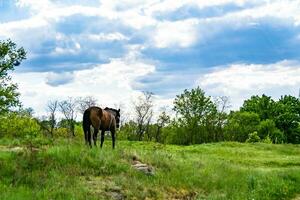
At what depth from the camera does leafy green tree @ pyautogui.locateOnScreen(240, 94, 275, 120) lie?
88.8m

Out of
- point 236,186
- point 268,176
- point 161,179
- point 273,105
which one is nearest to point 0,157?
point 161,179

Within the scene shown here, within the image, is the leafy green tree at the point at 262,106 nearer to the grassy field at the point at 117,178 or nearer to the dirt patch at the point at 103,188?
the grassy field at the point at 117,178

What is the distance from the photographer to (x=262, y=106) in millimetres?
90438

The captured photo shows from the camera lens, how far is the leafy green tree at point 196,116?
79.9 metres

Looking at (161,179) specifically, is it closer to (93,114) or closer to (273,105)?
(93,114)

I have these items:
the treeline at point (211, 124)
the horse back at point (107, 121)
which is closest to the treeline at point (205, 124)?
the treeline at point (211, 124)

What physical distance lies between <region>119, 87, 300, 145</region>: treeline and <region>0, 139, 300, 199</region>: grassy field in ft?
190

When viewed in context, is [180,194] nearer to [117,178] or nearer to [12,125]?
[117,178]

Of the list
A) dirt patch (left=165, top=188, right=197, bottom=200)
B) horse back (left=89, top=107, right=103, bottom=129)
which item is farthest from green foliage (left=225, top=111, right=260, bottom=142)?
dirt patch (left=165, top=188, right=197, bottom=200)

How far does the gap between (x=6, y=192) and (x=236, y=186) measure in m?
8.57

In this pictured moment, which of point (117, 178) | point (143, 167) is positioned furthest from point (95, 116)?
point (117, 178)

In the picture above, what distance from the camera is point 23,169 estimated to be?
1577 centimetres

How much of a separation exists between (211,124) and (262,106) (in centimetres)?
1424

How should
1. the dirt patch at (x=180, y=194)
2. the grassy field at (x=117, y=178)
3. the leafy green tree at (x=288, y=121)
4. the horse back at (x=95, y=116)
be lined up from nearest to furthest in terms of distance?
the grassy field at (x=117, y=178), the dirt patch at (x=180, y=194), the horse back at (x=95, y=116), the leafy green tree at (x=288, y=121)
